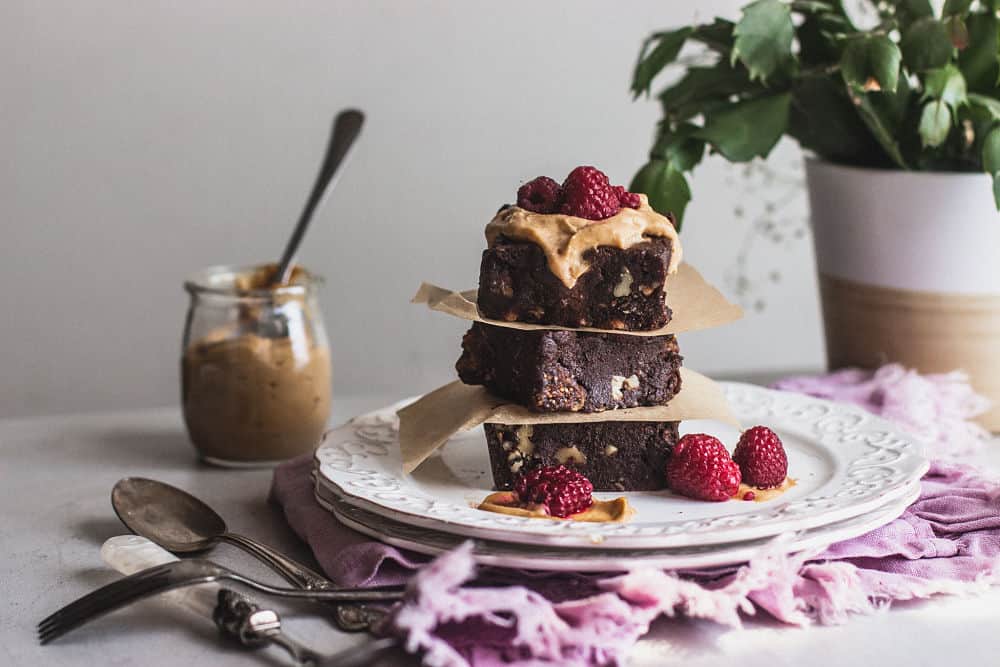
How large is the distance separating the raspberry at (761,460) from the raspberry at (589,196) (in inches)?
12.9

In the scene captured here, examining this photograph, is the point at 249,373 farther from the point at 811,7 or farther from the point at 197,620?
the point at 811,7

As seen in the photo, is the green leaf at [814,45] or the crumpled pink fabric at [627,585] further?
Result: the green leaf at [814,45]

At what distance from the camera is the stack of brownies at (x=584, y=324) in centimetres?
140

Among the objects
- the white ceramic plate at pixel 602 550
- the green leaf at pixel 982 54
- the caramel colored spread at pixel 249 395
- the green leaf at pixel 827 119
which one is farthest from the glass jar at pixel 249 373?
the green leaf at pixel 982 54

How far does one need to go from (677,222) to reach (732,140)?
0.18 metres

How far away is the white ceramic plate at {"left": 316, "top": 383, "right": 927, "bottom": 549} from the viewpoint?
Answer: 1162 millimetres

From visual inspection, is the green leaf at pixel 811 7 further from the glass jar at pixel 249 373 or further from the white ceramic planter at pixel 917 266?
the glass jar at pixel 249 373

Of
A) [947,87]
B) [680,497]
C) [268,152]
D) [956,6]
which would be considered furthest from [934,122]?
[268,152]

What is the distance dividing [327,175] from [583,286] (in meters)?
0.68

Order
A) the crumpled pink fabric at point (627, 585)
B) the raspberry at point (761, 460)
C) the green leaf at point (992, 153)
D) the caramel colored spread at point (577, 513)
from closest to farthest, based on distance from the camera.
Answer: the crumpled pink fabric at point (627, 585)
the caramel colored spread at point (577, 513)
the raspberry at point (761, 460)
the green leaf at point (992, 153)

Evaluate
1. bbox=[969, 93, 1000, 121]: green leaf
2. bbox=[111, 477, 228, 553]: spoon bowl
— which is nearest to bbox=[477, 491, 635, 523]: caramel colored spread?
bbox=[111, 477, 228, 553]: spoon bowl

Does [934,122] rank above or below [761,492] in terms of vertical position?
above

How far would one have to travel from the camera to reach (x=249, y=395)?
5.63ft

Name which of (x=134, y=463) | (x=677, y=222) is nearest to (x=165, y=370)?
(x=134, y=463)
